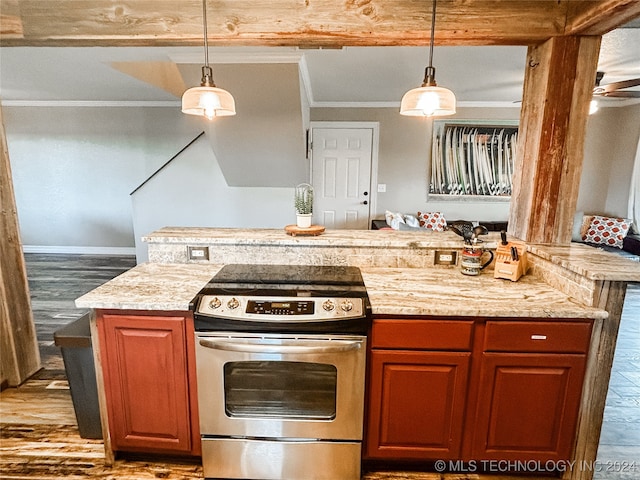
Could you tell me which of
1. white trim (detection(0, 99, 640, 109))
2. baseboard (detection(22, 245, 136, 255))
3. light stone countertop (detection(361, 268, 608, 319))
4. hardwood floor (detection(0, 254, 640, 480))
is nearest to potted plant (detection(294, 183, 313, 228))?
light stone countertop (detection(361, 268, 608, 319))

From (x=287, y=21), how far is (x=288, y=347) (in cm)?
166

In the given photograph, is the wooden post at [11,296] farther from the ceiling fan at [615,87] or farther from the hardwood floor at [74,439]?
the ceiling fan at [615,87]

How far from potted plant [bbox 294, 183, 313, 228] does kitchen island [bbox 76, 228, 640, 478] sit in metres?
0.12

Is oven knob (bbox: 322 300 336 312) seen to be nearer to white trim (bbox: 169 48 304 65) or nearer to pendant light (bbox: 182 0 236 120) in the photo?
pendant light (bbox: 182 0 236 120)

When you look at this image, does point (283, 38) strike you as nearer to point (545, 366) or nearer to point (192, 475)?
point (545, 366)

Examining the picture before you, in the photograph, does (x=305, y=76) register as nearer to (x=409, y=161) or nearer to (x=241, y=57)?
(x=241, y=57)

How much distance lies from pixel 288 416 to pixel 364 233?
1.14 m

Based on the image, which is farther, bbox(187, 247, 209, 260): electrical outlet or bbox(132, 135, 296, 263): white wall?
bbox(132, 135, 296, 263): white wall

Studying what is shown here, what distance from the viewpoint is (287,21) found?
192cm

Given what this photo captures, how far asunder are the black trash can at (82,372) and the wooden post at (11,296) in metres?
0.80

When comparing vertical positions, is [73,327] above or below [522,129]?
below

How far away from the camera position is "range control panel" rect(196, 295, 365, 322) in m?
1.53

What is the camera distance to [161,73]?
3980mm

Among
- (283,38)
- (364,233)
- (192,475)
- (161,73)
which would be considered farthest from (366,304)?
(161,73)
